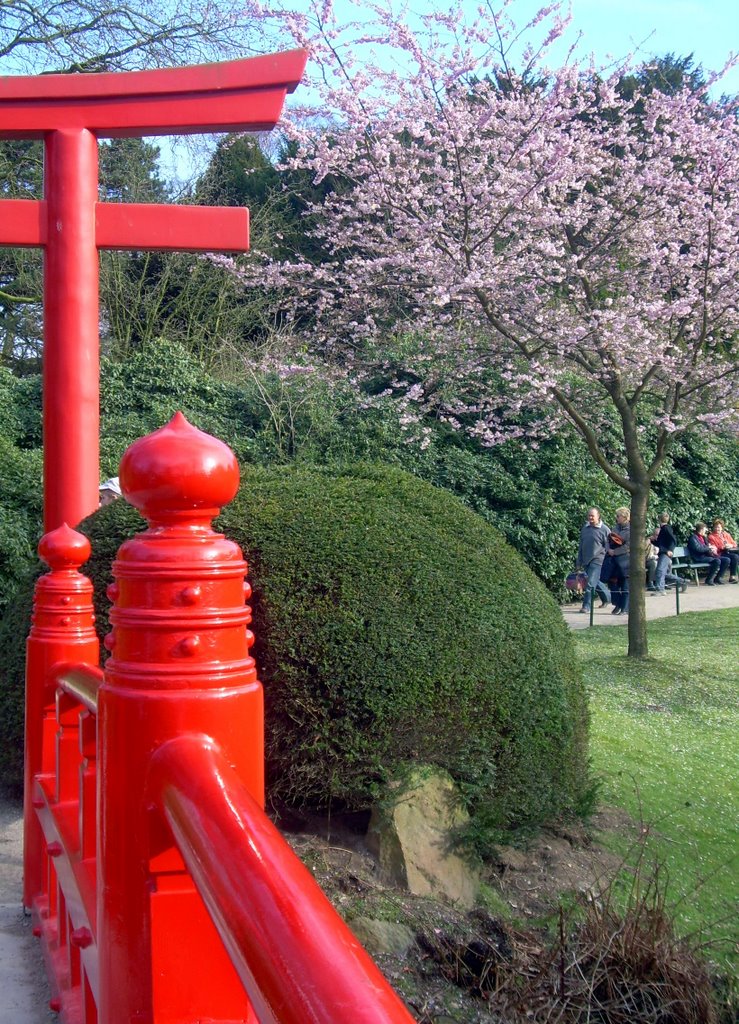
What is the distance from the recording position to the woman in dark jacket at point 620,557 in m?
13.6

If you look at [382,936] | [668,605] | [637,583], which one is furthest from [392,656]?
[668,605]

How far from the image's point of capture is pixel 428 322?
9.74 m

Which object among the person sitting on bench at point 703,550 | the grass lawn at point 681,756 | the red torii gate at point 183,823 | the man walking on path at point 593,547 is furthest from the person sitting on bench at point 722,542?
the red torii gate at point 183,823

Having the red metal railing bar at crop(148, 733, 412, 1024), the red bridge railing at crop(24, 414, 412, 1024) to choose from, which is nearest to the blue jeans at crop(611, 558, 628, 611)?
the red bridge railing at crop(24, 414, 412, 1024)

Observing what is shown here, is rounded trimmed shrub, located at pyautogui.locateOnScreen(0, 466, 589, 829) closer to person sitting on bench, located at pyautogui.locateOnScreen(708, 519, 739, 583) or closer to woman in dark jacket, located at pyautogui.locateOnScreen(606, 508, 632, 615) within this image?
woman in dark jacket, located at pyautogui.locateOnScreen(606, 508, 632, 615)

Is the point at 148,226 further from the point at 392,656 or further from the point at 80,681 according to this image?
the point at 80,681

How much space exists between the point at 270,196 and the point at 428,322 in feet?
36.2

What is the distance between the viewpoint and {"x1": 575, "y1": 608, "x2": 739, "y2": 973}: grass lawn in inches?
160

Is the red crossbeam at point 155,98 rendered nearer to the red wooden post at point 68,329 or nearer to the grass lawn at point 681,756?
the red wooden post at point 68,329

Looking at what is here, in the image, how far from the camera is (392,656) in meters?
3.54

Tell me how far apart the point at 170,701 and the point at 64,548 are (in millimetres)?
1974

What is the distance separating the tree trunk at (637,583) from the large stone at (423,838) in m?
5.93

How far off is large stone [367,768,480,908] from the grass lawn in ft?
2.46

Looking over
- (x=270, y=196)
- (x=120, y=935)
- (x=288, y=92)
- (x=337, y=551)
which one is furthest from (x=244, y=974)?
(x=270, y=196)
